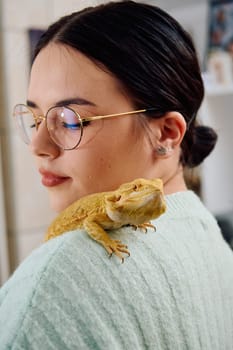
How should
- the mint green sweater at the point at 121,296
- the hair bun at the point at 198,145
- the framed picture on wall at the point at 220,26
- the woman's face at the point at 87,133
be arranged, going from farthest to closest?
the framed picture on wall at the point at 220,26 < the hair bun at the point at 198,145 < the woman's face at the point at 87,133 < the mint green sweater at the point at 121,296

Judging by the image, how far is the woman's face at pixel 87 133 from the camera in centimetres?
60

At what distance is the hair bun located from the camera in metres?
0.81

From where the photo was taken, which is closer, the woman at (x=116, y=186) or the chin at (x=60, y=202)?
the woman at (x=116, y=186)

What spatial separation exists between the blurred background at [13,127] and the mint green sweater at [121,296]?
3.16 feet

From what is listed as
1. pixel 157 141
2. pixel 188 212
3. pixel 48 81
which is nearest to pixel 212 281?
pixel 188 212

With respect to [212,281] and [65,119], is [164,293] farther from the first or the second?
[65,119]

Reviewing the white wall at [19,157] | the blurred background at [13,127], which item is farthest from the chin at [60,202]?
the white wall at [19,157]

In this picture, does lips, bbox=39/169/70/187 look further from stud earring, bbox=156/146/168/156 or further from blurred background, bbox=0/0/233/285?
blurred background, bbox=0/0/233/285

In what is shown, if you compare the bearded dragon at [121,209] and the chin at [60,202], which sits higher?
the bearded dragon at [121,209]

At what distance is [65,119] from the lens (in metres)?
0.62

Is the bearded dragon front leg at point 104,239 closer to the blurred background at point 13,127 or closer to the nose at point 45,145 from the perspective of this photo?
the nose at point 45,145

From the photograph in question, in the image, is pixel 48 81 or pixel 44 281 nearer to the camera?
pixel 44 281

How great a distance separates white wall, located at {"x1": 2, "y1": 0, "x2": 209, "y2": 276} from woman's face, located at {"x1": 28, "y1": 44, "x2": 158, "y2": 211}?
110 cm

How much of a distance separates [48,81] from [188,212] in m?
0.28
